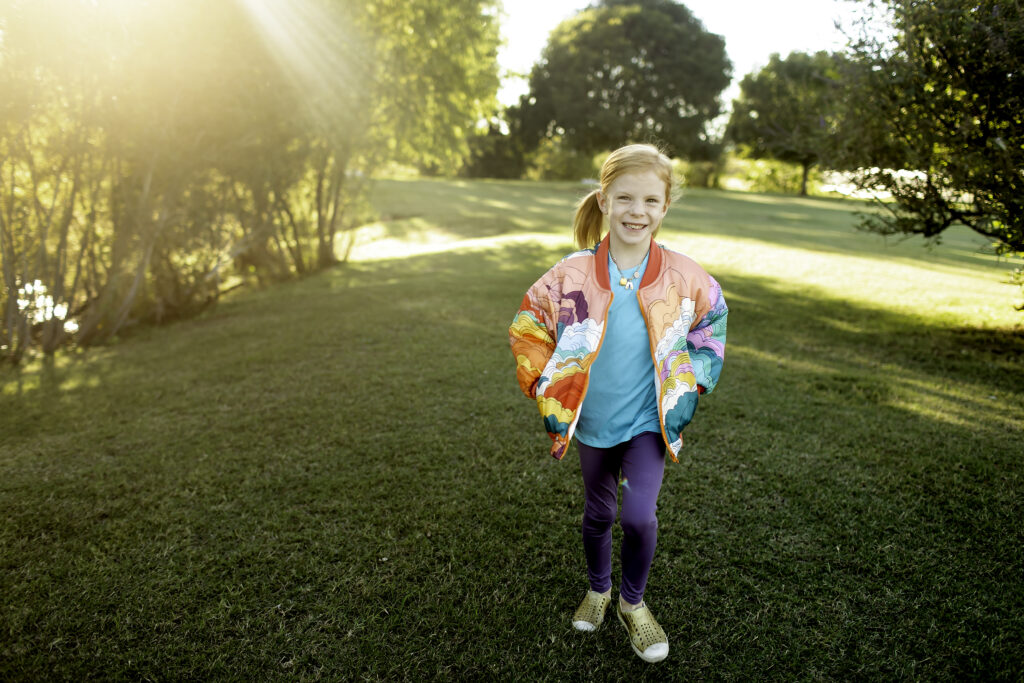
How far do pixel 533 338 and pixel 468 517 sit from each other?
1.59 meters

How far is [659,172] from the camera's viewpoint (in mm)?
2422

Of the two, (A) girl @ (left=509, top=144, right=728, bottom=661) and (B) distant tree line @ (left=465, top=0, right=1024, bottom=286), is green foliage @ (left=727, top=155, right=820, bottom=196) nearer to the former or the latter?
(B) distant tree line @ (left=465, top=0, right=1024, bottom=286)

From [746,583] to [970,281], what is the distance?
10814 mm

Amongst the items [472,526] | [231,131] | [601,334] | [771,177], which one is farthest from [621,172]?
[771,177]

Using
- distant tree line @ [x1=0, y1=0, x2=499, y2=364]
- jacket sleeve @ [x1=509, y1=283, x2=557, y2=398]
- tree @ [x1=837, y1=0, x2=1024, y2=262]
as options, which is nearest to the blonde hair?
jacket sleeve @ [x1=509, y1=283, x2=557, y2=398]

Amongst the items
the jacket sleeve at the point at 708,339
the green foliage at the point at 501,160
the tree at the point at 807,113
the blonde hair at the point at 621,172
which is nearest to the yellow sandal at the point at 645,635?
the jacket sleeve at the point at 708,339

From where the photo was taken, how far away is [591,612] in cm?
273

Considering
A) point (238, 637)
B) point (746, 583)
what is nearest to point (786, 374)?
point (746, 583)

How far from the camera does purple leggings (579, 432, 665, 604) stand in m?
2.35

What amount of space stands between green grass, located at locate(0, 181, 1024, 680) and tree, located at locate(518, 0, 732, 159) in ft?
99.8

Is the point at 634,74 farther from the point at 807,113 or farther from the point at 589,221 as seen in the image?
the point at 589,221

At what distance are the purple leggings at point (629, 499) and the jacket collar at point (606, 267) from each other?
0.63 m

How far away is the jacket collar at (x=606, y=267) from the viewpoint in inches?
95.4

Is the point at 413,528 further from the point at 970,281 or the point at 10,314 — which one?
the point at 970,281
